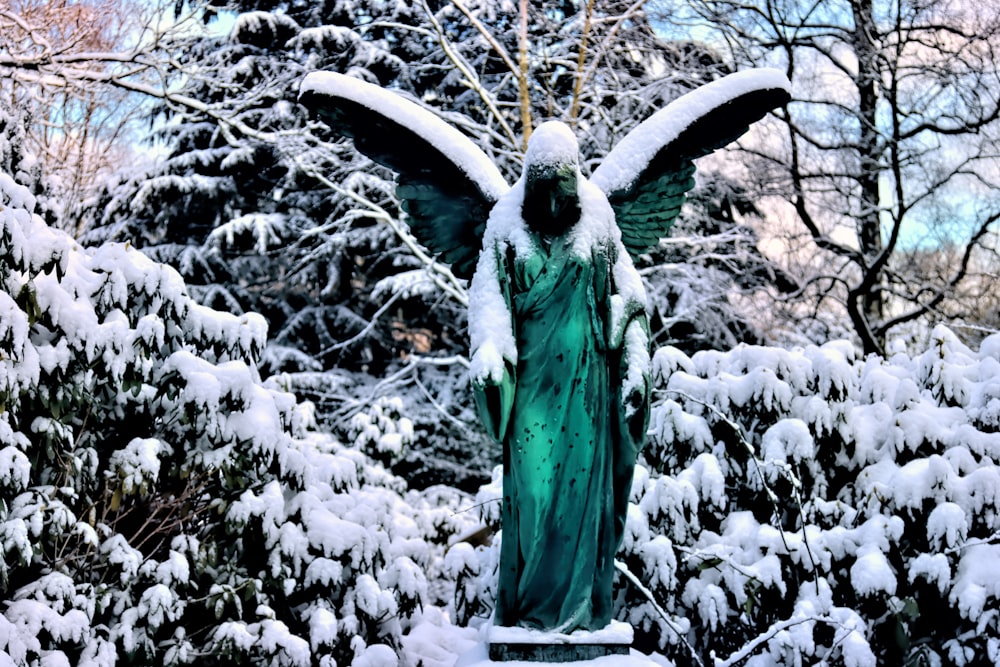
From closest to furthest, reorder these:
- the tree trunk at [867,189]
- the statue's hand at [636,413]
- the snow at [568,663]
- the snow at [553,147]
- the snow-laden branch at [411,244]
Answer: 1. the snow at [568,663]
2. the snow at [553,147]
3. the statue's hand at [636,413]
4. the tree trunk at [867,189]
5. the snow-laden branch at [411,244]

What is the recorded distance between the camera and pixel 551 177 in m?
3.67

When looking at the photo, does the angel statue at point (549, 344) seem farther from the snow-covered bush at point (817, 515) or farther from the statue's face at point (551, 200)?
the snow-covered bush at point (817, 515)

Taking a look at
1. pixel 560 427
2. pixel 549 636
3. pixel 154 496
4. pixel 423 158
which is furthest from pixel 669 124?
pixel 154 496

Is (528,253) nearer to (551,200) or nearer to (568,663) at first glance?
(551,200)

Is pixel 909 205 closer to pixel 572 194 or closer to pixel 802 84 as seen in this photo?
pixel 802 84

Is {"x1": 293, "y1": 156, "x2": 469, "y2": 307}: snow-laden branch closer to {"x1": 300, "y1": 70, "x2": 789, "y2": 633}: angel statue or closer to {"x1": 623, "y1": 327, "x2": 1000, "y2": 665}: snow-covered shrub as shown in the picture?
{"x1": 623, "y1": 327, "x2": 1000, "y2": 665}: snow-covered shrub

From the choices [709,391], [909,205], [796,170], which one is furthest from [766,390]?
[796,170]

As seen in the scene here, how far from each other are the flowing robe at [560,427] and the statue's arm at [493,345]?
1 cm

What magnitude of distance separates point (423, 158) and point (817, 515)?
4.46m

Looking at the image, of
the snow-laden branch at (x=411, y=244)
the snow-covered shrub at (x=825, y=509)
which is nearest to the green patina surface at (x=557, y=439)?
the snow-covered shrub at (x=825, y=509)

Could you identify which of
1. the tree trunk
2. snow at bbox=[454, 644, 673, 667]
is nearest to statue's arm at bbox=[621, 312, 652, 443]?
snow at bbox=[454, 644, 673, 667]

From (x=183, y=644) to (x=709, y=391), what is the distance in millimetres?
4031

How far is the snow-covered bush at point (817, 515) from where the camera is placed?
20.7 ft

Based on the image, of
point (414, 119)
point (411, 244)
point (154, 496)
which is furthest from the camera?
point (411, 244)
